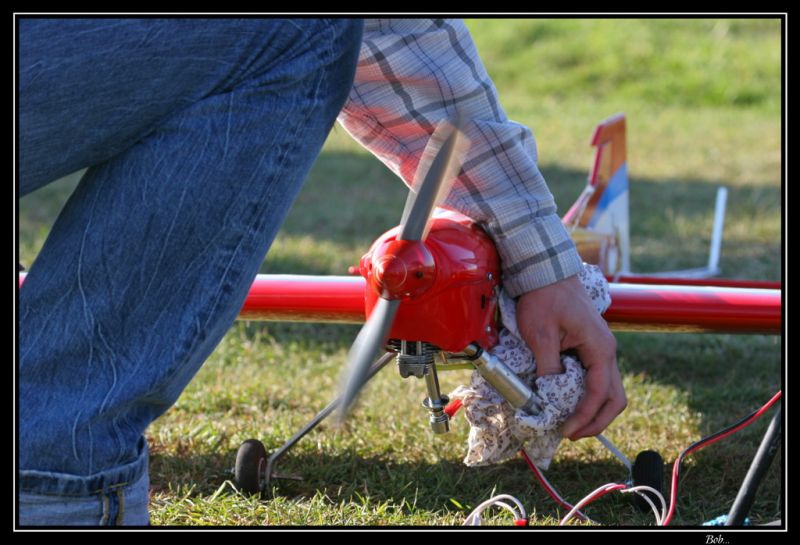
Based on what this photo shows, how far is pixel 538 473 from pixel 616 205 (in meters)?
1.57

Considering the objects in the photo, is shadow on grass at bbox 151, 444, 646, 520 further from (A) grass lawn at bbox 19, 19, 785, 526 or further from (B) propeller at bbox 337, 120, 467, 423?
(B) propeller at bbox 337, 120, 467, 423

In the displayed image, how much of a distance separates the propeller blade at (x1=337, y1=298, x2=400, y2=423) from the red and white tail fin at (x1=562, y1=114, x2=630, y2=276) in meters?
1.55

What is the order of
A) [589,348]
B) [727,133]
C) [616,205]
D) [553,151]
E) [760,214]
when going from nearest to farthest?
[589,348] < [616,205] < [760,214] < [553,151] < [727,133]

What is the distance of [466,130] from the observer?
1.61m

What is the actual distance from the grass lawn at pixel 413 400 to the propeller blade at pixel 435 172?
1.13ft

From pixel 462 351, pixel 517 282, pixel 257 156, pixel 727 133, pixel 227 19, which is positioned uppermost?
pixel 727 133

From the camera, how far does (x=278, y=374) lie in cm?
289

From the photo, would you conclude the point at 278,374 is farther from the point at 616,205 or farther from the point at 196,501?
the point at 616,205

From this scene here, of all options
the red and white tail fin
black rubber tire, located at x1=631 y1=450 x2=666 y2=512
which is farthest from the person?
the red and white tail fin

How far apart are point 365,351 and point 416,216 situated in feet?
0.80

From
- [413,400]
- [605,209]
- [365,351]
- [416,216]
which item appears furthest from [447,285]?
[605,209]

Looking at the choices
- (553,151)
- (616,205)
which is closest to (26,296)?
(616,205)

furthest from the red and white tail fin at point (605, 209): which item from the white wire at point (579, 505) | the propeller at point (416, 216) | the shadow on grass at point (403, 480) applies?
the propeller at point (416, 216)

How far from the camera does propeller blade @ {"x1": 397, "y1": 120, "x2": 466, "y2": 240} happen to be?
1353 millimetres
